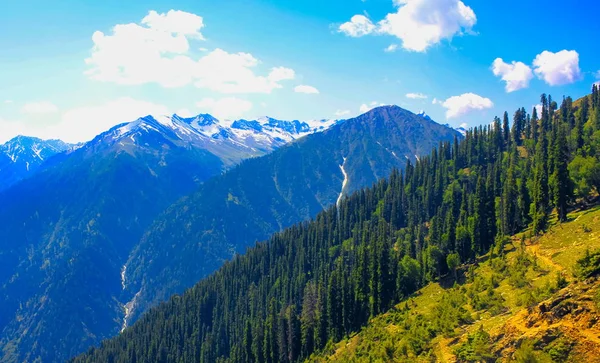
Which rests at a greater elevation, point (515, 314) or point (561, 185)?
point (561, 185)

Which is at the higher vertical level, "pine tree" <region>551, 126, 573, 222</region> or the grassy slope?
"pine tree" <region>551, 126, 573, 222</region>

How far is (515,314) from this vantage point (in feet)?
164

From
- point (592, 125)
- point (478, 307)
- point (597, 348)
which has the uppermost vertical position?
point (592, 125)

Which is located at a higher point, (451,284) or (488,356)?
(488,356)

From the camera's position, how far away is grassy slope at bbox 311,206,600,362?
3853 cm

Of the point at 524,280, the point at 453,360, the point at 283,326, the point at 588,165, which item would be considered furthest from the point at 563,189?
the point at 283,326

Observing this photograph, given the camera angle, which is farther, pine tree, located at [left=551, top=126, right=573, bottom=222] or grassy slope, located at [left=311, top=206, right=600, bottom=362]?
pine tree, located at [left=551, top=126, right=573, bottom=222]

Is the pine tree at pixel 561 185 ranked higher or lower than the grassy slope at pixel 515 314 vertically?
higher

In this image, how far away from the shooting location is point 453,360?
4900cm

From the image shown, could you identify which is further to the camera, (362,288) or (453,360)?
(362,288)

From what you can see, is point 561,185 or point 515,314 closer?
point 515,314

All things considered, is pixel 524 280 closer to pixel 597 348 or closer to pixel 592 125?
pixel 597 348

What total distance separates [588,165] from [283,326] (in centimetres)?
9652

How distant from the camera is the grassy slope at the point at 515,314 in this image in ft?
126
